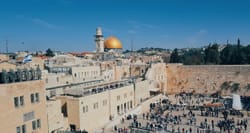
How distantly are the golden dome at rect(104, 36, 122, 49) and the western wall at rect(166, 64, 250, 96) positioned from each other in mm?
26247

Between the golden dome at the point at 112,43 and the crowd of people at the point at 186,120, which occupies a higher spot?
the golden dome at the point at 112,43

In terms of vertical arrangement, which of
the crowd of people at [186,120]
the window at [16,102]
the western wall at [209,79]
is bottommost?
the crowd of people at [186,120]

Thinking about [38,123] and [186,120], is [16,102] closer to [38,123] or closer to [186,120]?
[38,123]

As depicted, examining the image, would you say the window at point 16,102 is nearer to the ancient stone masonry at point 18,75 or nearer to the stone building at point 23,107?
the stone building at point 23,107

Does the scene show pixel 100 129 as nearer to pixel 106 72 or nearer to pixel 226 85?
pixel 106 72

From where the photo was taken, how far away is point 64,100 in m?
26.5

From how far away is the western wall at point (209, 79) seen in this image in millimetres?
48688

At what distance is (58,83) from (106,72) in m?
15.8

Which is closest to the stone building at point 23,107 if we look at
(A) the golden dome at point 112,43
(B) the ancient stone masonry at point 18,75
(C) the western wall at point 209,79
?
(B) the ancient stone masonry at point 18,75

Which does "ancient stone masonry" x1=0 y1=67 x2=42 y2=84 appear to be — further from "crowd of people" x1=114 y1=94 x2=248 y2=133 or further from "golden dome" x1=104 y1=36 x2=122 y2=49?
"golden dome" x1=104 y1=36 x2=122 y2=49

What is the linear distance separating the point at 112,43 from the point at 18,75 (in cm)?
5853

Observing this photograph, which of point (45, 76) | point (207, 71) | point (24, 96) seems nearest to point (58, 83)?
point (45, 76)

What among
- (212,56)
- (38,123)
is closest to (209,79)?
(212,56)

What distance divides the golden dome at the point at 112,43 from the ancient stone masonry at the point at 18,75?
184ft
